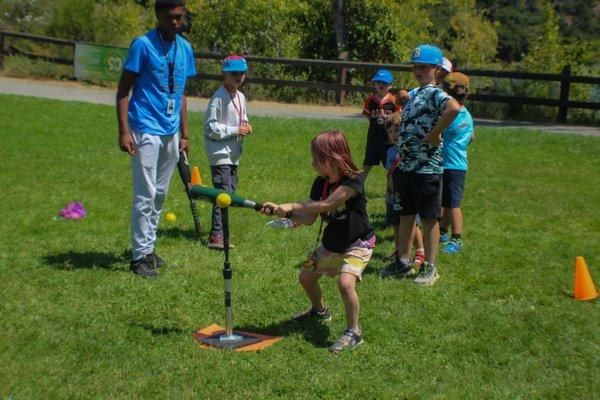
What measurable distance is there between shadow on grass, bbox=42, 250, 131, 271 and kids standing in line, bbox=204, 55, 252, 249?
38.3 inches

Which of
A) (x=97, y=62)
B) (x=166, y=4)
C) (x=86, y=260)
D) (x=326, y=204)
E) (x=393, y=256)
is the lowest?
(x=86, y=260)

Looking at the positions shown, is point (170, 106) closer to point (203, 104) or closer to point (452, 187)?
point (452, 187)

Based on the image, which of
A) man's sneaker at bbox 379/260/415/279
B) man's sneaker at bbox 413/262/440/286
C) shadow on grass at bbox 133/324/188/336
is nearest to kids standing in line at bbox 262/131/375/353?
shadow on grass at bbox 133/324/188/336

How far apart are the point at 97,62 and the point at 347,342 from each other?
79.0 feet

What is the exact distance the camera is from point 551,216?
938 cm

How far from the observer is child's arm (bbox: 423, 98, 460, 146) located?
244 inches

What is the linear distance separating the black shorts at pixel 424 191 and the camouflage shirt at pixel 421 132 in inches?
2.0

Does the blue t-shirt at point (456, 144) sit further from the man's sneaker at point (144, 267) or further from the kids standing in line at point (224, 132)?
the man's sneaker at point (144, 267)

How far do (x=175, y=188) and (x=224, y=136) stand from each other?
10.9 feet

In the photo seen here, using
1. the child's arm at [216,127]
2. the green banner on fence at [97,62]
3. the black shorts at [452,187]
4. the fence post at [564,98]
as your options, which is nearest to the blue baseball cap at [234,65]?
the child's arm at [216,127]

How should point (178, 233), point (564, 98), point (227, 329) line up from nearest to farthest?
point (227, 329), point (178, 233), point (564, 98)

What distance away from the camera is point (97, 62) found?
1078 inches

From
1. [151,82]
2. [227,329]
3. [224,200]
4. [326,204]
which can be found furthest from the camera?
[151,82]

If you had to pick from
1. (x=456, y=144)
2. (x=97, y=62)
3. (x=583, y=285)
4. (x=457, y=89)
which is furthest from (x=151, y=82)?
(x=97, y=62)
